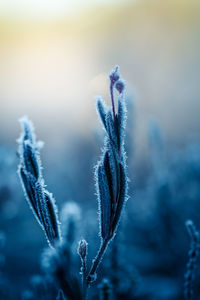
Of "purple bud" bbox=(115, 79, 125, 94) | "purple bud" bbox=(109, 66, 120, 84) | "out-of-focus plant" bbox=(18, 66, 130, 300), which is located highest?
"purple bud" bbox=(109, 66, 120, 84)

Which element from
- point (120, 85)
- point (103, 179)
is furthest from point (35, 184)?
point (120, 85)

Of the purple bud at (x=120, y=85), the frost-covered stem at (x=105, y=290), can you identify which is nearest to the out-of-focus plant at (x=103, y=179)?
the purple bud at (x=120, y=85)

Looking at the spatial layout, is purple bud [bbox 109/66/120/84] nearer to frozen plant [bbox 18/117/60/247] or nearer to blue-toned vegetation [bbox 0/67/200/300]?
blue-toned vegetation [bbox 0/67/200/300]

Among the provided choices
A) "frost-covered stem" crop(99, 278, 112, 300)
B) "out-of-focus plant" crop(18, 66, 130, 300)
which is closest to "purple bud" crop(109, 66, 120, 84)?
"out-of-focus plant" crop(18, 66, 130, 300)

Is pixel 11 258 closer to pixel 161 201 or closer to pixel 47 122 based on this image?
pixel 161 201

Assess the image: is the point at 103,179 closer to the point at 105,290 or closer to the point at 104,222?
the point at 104,222

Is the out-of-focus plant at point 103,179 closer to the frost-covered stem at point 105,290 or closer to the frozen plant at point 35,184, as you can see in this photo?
the frozen plant at point 35,184

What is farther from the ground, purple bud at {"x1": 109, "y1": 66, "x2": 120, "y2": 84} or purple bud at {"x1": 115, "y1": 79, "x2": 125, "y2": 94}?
purple bud at {"x1": 109, "y1": 66, "x2": 120, "y2": 84}

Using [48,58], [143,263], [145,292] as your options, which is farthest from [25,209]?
[48,58]
